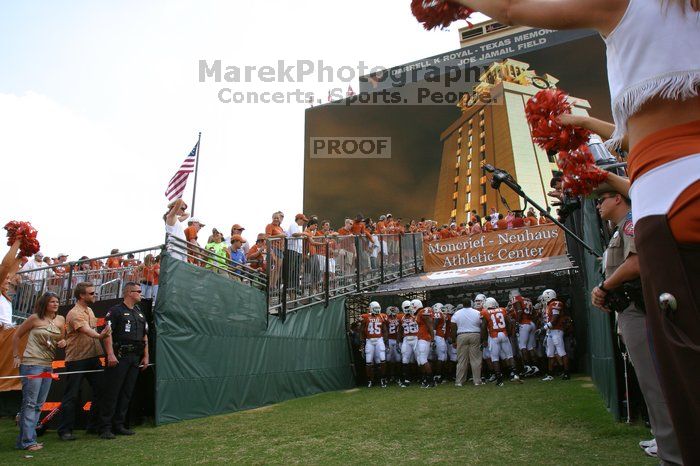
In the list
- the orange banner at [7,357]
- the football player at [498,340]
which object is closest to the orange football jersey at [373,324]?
the football player at [498,340]

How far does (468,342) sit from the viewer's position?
40.5 feet

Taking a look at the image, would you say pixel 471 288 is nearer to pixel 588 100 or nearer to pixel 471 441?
pixel 471 441


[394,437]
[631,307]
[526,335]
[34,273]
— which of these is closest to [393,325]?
[526,335]

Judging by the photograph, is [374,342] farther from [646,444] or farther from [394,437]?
[646,444]

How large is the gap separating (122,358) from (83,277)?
4229 millimetres

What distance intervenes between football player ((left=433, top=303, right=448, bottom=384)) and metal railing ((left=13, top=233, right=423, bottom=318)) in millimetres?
2361

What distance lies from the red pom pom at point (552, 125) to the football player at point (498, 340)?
999cm

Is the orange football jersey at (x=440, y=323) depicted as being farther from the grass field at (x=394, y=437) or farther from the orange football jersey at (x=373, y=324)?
the grass field at (x=394, y=437)

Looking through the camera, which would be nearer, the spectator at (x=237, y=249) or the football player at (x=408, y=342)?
the spectator at (x=237, y=249)

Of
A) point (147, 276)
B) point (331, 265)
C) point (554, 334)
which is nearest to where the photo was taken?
point (147, 276)

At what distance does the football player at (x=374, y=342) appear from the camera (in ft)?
44.3

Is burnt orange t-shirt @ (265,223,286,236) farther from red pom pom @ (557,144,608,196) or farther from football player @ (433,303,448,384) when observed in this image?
red pom pom @ (557,144,608,196)

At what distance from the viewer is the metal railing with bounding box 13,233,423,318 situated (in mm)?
10078

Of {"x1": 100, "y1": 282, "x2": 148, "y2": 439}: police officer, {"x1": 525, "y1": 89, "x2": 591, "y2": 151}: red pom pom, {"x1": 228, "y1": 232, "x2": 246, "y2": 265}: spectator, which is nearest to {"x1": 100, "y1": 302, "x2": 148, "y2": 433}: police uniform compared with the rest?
{"x1": 100, "y1": 282, "x2": 148, "y2": 439}: police officer
